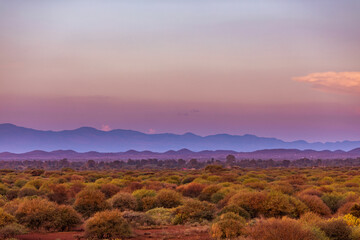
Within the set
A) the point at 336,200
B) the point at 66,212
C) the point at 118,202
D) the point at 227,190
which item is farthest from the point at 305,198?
the point at 66,212

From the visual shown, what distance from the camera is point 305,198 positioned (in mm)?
25516

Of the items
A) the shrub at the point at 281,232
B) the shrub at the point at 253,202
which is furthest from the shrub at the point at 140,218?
the shrub at the point at 281,232

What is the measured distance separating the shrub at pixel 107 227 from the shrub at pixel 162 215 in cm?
423

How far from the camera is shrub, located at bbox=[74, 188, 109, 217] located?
23922 mm

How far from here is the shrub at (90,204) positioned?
2392 cm

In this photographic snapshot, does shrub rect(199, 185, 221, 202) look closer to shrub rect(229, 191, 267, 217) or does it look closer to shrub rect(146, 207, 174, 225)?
shrub rect(146, 207, 174, 225)

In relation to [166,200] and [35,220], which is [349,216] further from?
[35,220]

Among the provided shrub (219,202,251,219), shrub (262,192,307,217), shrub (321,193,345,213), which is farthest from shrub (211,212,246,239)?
shrub (321,193,345,213)

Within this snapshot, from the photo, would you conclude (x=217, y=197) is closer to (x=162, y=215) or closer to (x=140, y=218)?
(x=162, y=215)

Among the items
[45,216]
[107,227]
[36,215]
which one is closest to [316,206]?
[107,227]

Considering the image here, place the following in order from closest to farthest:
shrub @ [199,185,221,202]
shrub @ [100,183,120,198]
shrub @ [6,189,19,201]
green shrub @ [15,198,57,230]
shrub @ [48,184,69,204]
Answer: green shrub @ [15,198,57,230] < shrub @ [48,184,69,204] < shrub @ [199,185,221,202] < shrub @ [6,189,19,201] < shrub @ [100,183,120,198]

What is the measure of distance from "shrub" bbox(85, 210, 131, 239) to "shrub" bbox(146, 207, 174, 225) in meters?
4.23

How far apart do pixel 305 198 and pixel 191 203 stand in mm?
7643

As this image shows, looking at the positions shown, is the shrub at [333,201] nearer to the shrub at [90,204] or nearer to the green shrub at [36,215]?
the shrub at [90,204]
